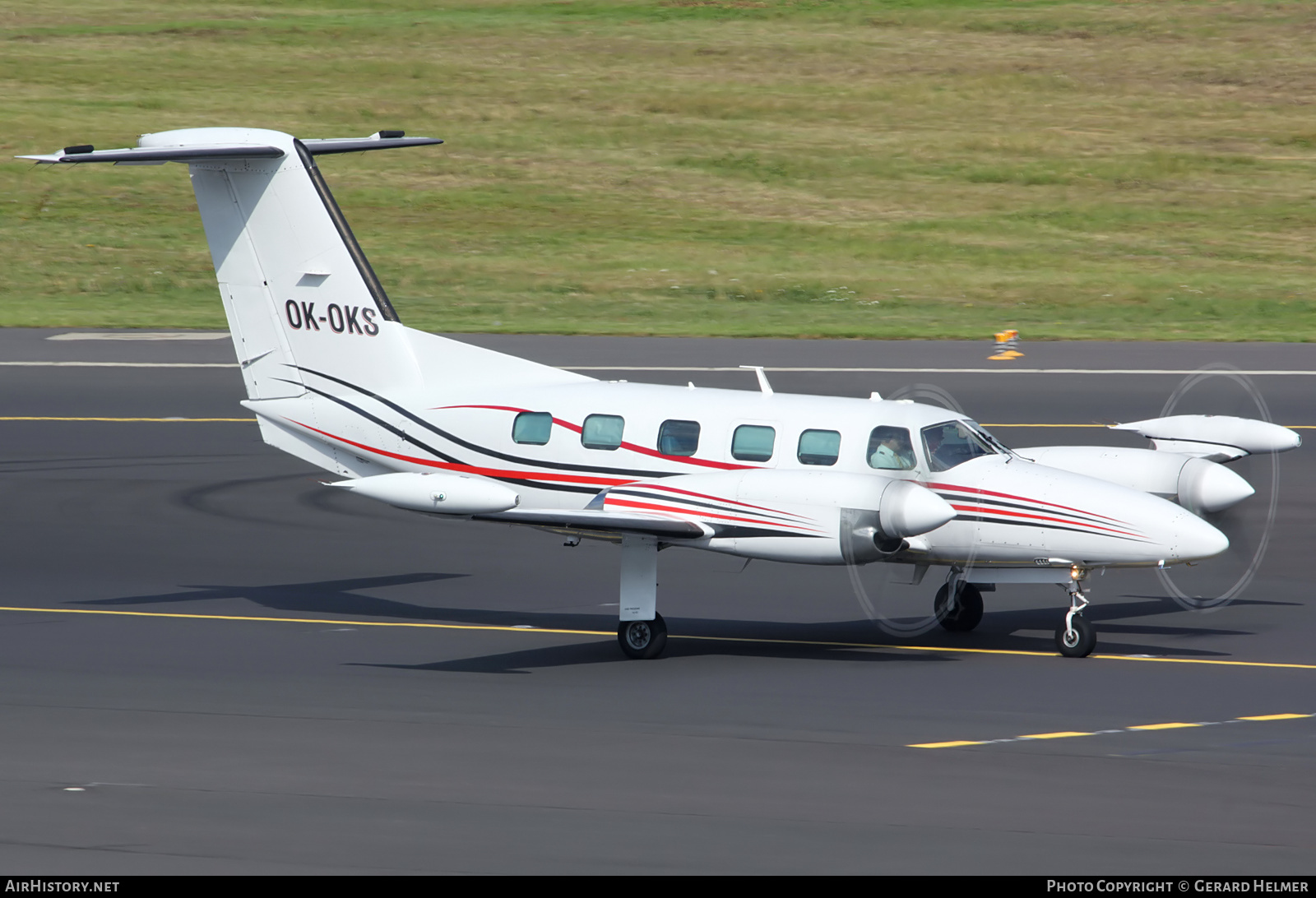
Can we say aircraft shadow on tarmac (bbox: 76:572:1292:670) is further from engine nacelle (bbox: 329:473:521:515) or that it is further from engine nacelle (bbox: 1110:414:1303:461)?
engine nacelle (bbox: 1110:414:1303:461)

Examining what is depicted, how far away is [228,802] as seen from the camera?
500 inches

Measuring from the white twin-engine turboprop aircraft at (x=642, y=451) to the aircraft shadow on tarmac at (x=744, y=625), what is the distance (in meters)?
0.61

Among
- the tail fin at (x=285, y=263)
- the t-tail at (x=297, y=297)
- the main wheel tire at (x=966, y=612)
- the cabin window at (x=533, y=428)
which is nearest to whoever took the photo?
the cabin window at (x=533, y=428)

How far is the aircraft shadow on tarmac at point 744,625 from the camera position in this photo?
18.2 meters

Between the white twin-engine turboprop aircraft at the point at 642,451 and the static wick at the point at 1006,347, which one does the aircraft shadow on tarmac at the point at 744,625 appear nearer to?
the white twin-engine turboprop aircraft at the point at 642,451

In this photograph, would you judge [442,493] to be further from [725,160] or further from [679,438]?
[725,160]

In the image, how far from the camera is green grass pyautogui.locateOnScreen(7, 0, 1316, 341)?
47.5m

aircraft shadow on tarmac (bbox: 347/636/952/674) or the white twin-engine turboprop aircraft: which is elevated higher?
the white twin-engine turboprop aircraft

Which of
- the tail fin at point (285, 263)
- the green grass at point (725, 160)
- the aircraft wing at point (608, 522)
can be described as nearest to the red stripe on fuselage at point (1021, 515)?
the aircraft wing at point (608, 522)

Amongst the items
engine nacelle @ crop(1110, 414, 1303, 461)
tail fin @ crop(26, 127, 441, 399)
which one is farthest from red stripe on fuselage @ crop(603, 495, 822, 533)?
engine nacelle @ crop(1110, 414, 1303, 461)

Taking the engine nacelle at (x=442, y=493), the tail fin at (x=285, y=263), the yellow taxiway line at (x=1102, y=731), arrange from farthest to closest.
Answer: the tail fin at (x=285, y=263) < the engine nacelle at (x=442, y=493) < the yellow taxiway line at (x=1102, y=731)

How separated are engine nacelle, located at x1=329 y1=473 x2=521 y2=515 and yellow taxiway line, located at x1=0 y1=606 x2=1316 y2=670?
265 centimetres

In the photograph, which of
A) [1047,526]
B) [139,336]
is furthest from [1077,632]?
[139,336]

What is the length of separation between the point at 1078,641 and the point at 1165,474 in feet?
6.80
